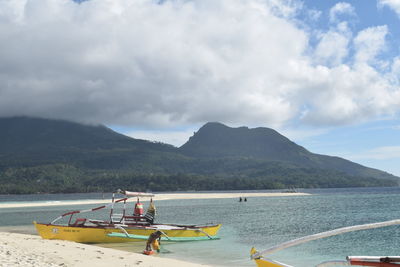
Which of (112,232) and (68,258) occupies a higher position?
(112,232)

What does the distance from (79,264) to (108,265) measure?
1.06 m

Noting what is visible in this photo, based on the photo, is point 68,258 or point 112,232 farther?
point 112,232

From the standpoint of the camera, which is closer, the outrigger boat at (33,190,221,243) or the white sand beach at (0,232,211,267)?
the white sand beach at (0,232,211,267)

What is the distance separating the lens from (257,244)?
2573 cm

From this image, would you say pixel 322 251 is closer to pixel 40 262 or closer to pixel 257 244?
pixel 257 244

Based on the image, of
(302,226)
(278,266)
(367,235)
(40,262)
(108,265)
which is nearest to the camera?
(278,266)

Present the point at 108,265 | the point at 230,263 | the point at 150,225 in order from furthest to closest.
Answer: the point at 150,225 < the point at 230,263 < the point at 108,265

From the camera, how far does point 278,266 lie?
1171 cm

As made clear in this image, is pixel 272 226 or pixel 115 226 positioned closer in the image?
pixel 115 226

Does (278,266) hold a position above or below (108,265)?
above

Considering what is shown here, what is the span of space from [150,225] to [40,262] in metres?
13.0

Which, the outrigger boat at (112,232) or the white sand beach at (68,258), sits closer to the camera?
the white sand beach at (68,258)

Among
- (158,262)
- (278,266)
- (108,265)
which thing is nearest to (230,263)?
(158,262)

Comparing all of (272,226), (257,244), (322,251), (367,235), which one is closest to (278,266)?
(322,251)
